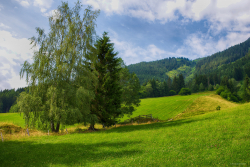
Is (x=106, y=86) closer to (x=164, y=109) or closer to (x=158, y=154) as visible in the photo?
(x=158, y=154)

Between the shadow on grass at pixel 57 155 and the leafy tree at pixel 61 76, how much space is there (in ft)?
20.4

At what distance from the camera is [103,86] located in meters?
23.8

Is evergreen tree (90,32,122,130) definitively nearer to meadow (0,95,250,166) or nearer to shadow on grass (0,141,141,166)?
Answer: shadow on grass (0,141,141,166)

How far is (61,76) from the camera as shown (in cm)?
2011

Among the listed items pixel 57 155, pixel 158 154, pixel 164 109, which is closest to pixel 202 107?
pixel 164 109

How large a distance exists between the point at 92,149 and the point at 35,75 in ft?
47.3

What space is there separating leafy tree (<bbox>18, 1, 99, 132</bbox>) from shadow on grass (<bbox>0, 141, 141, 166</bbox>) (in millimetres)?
6223

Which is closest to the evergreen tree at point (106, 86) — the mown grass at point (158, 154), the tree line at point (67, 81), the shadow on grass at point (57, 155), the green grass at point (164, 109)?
the tree line at point (67, 81)

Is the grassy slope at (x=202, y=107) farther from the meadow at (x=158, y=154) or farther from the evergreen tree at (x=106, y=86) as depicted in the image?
the meadow at (x=158, y=154)

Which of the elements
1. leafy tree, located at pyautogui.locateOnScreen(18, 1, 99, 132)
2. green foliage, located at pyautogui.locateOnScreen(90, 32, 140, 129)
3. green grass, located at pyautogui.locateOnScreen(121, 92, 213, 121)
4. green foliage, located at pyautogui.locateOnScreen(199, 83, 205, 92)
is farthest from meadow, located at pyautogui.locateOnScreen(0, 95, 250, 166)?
green foliage, located at pyautogui.locateOnScreen(199, 83, 205, 92)

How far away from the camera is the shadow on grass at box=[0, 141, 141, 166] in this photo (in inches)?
382

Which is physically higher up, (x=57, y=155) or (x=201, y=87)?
(x=201, y=87)

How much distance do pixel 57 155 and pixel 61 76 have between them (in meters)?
12.1

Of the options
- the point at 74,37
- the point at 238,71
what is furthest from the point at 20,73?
the point at 238,71
